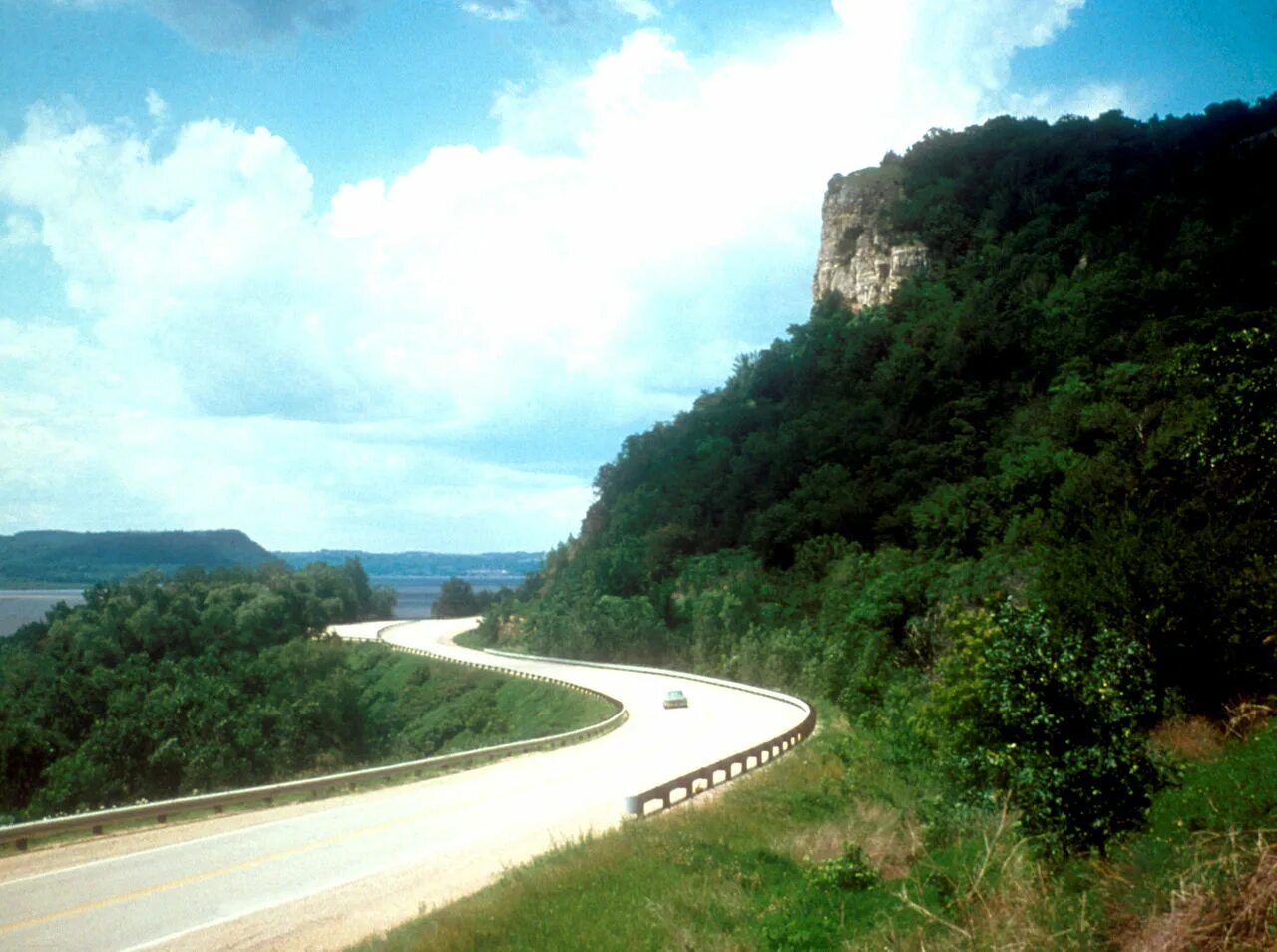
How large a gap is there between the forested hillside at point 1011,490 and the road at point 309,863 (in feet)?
21.6

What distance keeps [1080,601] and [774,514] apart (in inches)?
1987

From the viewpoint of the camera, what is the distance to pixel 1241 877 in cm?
698

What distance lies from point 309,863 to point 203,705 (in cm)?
4090

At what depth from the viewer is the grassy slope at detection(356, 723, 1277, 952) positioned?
745cm

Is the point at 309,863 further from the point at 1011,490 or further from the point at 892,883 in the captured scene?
the point at 1011,490

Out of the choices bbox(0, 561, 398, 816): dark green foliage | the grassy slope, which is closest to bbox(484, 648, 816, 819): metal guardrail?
the grassy slope

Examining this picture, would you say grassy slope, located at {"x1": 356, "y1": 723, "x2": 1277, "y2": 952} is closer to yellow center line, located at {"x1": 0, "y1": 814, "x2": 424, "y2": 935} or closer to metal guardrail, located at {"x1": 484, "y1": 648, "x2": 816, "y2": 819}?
metal guardrail, located at {"x1": 484, "y1": 648, "x2": 816, "y2": 819}

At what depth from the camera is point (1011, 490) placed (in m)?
51.4

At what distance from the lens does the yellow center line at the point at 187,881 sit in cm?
1204

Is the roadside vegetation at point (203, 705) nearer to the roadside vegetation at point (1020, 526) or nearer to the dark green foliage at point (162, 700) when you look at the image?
the dark green foliage at point (162, 700)

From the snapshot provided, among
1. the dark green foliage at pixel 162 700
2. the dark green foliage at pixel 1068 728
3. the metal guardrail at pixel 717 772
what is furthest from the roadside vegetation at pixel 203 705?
the dark green foliage at pixel 1068 728

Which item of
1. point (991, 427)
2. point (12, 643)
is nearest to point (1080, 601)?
point (991, 427)

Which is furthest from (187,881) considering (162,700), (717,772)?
(162,700)

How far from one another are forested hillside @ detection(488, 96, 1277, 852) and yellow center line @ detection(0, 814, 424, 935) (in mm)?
9052
